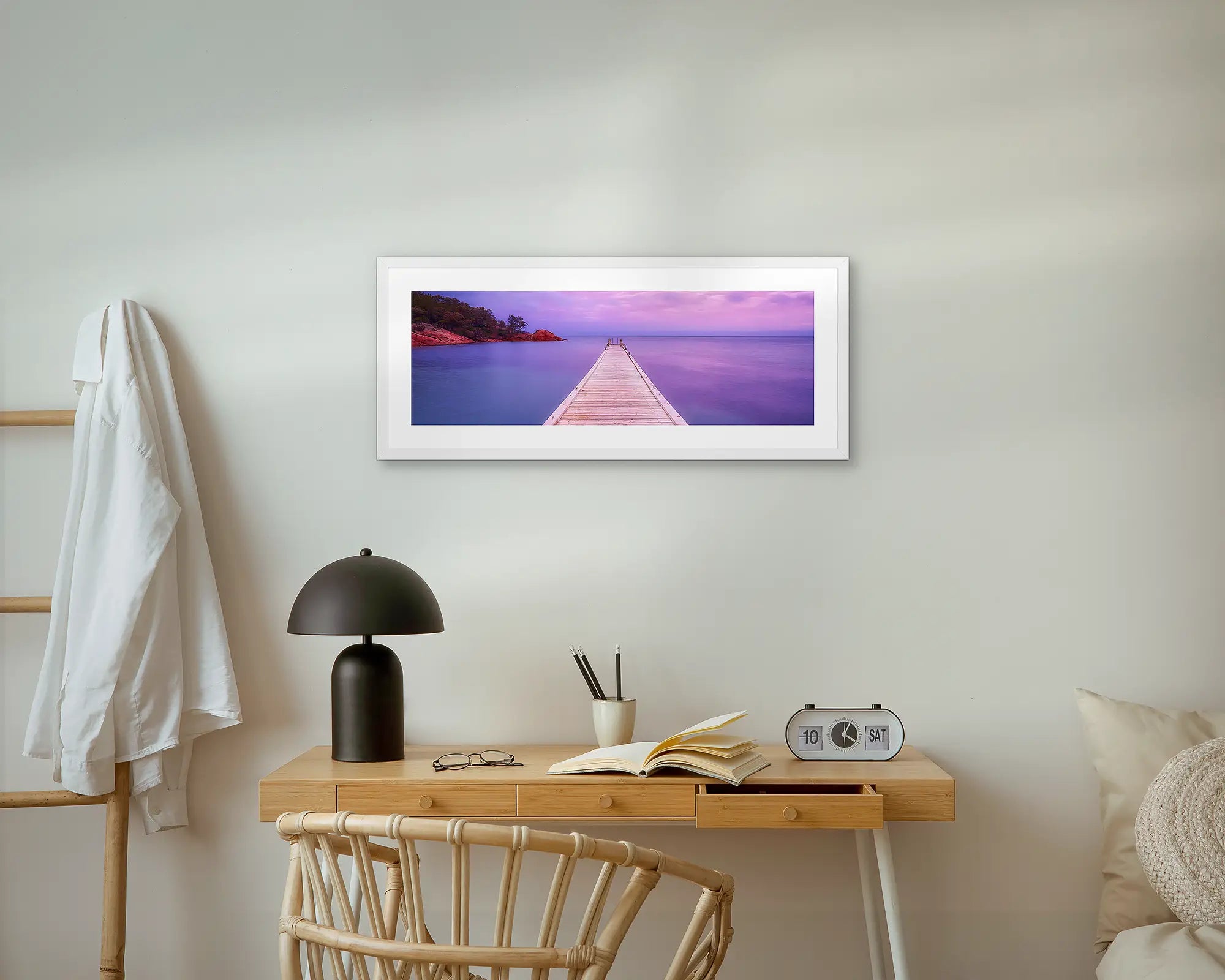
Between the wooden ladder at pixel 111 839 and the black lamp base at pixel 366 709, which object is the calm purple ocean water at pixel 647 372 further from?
the wooden ladder at pixel 111 839

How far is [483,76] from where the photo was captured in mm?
2443

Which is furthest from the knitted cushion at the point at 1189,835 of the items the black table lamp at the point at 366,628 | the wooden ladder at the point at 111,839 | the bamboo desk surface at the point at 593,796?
the wooden ladder at the point at 111,839

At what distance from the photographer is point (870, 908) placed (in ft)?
7.38

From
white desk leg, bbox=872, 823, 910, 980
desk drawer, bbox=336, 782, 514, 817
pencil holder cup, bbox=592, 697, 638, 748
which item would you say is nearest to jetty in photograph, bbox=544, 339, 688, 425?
pencil holder cup, bbox=592, 697, 638, 748

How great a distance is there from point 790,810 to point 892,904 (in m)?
0.30

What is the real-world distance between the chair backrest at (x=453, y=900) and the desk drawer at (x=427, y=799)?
51 cm

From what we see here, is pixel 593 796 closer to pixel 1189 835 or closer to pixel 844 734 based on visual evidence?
pixel 844 734

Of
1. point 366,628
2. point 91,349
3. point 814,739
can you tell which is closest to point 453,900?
point 366,628

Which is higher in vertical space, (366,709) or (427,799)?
(366,709)

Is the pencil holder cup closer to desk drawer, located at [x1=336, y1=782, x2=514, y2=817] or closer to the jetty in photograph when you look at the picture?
desk drawer, located at [x1=336, y1=782, x2=514, y2=817]

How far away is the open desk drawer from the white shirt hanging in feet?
3.59

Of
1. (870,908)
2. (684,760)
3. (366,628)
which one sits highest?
Result: (366,628)

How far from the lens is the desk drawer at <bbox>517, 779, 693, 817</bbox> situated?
1.95 metres

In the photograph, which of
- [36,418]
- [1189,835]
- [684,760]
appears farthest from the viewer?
[36,418]
